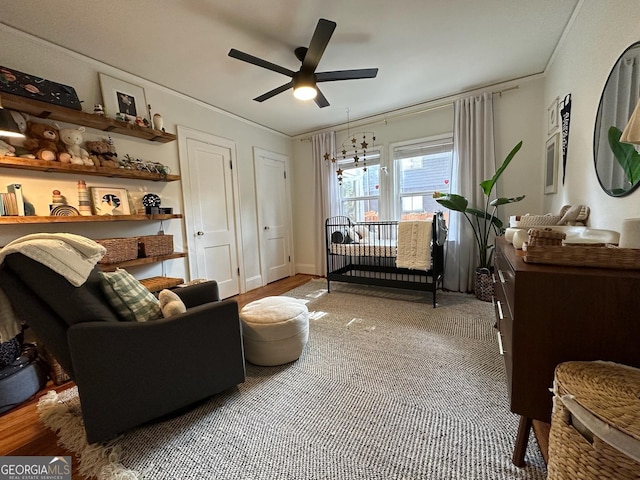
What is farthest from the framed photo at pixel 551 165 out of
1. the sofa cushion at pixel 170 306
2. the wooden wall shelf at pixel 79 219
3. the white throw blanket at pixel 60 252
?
the wooden wall shelf at pixel 79 219

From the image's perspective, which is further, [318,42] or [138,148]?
[138,148]

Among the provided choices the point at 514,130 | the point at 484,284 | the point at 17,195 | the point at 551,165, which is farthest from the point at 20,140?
the point at 514,130

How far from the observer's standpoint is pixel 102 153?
2.28m

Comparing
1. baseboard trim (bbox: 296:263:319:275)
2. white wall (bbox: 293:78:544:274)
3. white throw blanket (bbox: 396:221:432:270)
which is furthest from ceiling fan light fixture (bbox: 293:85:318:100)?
baseboard trim (bbox: 296:263:319:275)

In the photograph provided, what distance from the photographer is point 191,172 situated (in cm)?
307

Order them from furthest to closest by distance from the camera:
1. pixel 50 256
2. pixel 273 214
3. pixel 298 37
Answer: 1. pixel 273 214
2. pixel 298 37
3. pixel 50 256

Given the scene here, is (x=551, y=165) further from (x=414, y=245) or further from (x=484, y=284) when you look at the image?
(x=414, y=245)

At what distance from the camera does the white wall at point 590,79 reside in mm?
1316

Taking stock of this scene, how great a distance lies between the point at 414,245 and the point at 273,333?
1.92 metres

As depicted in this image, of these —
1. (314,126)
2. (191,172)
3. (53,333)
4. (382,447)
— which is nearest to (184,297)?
(53,333)

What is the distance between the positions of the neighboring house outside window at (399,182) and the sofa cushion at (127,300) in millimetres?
3259

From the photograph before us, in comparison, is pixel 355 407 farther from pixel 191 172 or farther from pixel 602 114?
pixel 191 172

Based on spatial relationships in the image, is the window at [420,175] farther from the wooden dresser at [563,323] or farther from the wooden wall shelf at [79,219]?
the wooden wall shelf at [79,219]

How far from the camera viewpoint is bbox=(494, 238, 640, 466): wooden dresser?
840 mm
